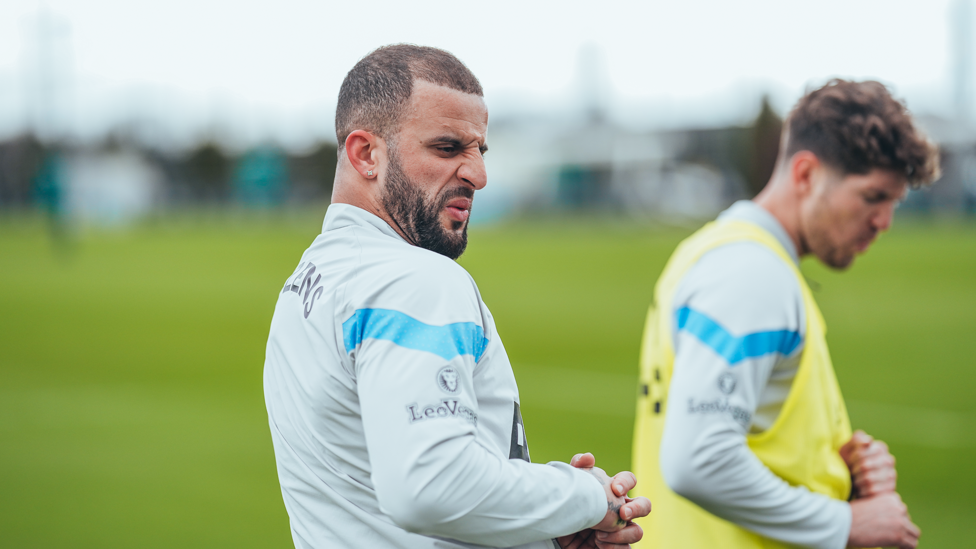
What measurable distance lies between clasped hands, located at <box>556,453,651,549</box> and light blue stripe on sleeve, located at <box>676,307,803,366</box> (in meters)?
0.78

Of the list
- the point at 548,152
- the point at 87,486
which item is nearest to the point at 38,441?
the point at 87,486

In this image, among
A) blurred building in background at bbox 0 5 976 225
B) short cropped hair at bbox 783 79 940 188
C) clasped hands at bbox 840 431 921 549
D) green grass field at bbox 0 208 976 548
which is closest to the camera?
clasped hands at bbox 840 431 921 549

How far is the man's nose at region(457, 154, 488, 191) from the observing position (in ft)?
6.55

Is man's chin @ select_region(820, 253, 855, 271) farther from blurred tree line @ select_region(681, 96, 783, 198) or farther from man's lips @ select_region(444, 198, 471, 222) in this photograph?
blurred tree line @ select_region(681, 96, 783, 198)

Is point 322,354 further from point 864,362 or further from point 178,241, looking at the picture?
point 178,241

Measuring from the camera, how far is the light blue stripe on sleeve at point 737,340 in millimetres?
2604

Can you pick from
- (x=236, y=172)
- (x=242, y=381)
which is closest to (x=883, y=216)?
(x=242, y=381)

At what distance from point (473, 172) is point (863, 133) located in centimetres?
161

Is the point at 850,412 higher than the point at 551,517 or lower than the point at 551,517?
lower

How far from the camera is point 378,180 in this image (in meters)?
1.98

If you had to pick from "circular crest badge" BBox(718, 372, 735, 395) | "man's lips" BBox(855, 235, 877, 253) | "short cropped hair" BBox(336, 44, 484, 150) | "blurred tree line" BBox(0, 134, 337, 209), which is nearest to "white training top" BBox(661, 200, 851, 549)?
"circular crest badge" BBox(718, 372, 735, 395)

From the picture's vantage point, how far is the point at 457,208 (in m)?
2.02

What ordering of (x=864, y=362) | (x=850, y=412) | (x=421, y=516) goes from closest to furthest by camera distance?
(x=421, y=516)
(x=850, y=412)
(x=864, y=362)

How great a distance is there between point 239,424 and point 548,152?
65.7m
